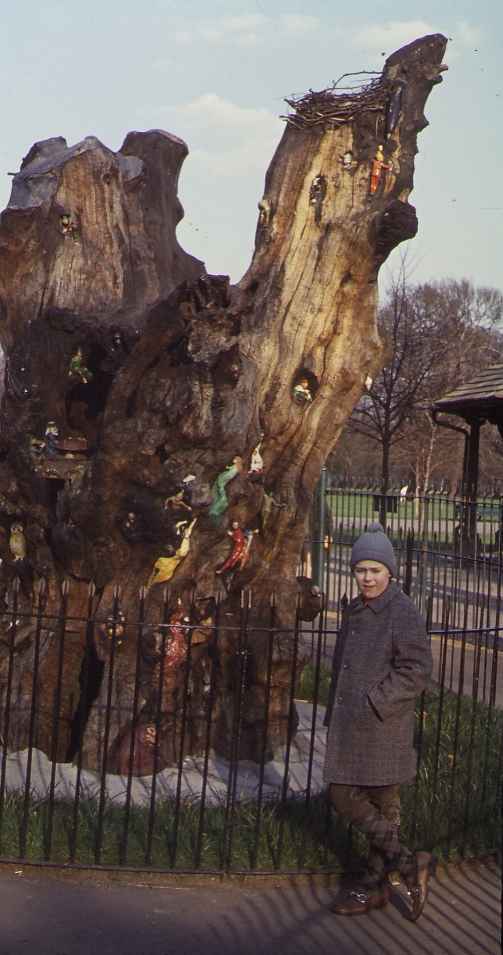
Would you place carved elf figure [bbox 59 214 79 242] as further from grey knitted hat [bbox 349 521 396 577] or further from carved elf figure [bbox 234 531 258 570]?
grey knitted hat [bbox 349 521 396 577]

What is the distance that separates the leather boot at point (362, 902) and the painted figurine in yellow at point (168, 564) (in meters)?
2.33

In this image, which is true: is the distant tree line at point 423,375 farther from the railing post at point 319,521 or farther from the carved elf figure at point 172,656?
the carved elf figure at point 172,656

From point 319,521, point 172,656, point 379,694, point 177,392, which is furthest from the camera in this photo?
point 319,521

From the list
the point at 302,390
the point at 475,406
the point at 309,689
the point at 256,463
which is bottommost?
the point at 309,689

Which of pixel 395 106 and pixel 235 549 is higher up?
pixel 395 106

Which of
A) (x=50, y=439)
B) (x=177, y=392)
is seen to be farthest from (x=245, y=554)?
(x=50, y=439)

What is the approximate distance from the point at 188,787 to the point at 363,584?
217 centimetres

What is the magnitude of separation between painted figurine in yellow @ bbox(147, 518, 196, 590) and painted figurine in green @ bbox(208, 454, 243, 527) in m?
0.17

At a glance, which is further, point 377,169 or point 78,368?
point 377,169

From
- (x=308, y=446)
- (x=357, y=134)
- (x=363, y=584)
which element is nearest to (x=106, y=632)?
(x=308, y=446)

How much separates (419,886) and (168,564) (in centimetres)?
255

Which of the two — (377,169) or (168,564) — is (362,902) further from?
(377,169)

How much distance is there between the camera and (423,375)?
2486cm

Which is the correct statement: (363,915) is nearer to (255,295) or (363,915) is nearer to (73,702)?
(73,702)
